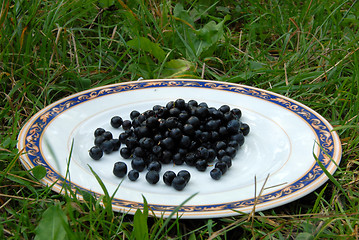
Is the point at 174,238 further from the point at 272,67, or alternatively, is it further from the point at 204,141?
the point at 272,67

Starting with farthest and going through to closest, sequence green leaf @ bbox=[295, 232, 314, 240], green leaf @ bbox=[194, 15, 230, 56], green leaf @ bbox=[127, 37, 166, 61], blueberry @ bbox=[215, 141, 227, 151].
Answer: green leaf @ bbox=[194, 15, 230, 56]
green leaf @ bbox=[127, 37, 166, 61]
blueberry @ bbox=[215, 141, 227, 151]
green leaf @ bbox=[295, 232, 314, 240]

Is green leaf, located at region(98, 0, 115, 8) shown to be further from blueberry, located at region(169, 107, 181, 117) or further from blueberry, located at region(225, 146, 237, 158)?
blueberry, located at region(225, 146, 237, 158)

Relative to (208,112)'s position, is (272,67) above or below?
below

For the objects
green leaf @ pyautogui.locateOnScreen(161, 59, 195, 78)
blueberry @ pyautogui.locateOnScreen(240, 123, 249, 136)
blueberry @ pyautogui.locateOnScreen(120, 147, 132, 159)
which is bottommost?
green leaf @ pyautogui.locateOnScreen(161, 59, 195, 78)

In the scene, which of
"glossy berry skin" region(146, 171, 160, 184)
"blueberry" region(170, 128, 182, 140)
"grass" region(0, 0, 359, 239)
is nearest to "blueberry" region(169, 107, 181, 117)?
"blueberry" region(170, 128, 182, 140)

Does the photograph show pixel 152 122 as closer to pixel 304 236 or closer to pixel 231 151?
pixel 231 151

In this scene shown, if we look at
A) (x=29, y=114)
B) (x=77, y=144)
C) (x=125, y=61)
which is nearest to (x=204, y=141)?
(x=77, y=144)

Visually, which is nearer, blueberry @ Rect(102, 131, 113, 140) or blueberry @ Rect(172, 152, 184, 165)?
blueberry @ Rect(172, 152, 184, 165)
